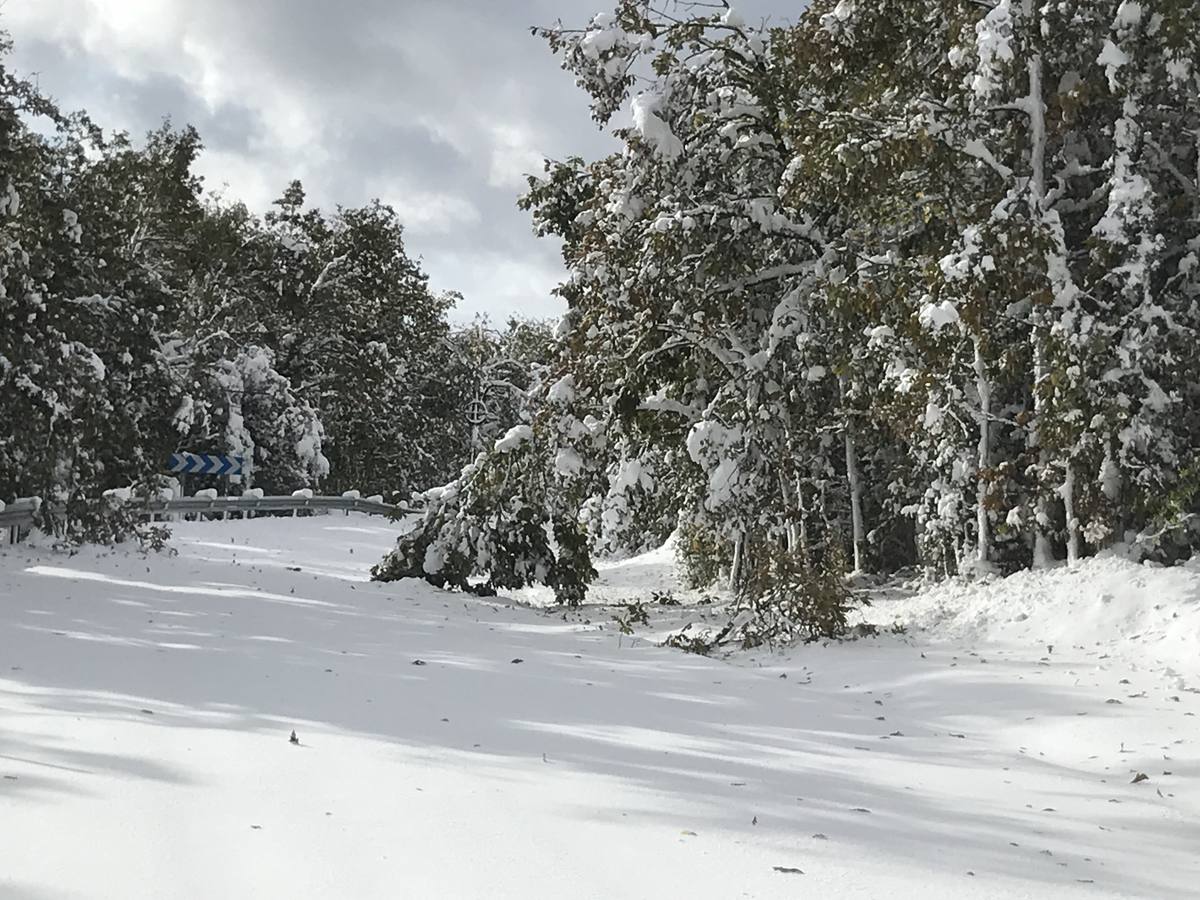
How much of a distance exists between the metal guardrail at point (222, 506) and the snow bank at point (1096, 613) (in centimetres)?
1216

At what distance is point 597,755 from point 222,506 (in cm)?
2313

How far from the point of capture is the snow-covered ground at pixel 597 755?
4.00m

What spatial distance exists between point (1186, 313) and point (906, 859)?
308 inches

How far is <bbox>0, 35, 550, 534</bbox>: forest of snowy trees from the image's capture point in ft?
48.8

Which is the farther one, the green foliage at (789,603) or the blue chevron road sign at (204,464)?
the blue chevron road sign at (204,464)

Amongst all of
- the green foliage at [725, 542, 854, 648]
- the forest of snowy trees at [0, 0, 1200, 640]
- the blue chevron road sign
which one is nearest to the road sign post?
the blue chevron road sign

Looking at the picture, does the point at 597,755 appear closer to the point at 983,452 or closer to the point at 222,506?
the point at 983,452

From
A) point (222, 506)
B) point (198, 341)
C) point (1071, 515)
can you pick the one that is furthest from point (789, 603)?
point (198, 341)

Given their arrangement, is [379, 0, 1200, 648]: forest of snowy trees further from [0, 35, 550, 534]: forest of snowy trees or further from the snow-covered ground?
[0, 35, 550, 534]: forest of snowy trees

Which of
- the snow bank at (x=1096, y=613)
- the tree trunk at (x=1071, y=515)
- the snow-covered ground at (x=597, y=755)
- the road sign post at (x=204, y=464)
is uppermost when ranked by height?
the road sign post at (x=204, y=464)

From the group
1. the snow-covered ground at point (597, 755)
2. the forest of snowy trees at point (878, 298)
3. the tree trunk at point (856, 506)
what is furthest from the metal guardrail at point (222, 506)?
the tree trunk at point (856, 506)

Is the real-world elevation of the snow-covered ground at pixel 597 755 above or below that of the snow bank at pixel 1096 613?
below

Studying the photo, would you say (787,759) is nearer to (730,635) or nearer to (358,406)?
(730,635)

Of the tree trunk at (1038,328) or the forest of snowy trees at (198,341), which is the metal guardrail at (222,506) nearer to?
the forest of snowy trees at (198,341)
